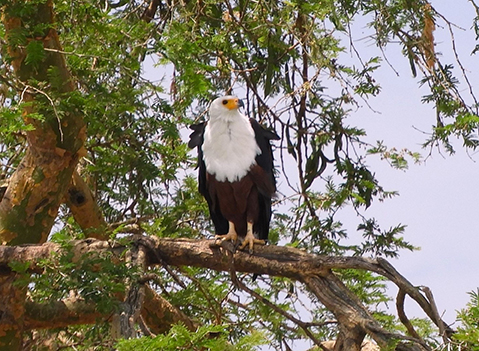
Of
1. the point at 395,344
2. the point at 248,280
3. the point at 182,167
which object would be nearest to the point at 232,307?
the point at 248,280

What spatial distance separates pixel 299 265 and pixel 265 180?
2.49 ft

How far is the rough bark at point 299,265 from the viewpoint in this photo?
2.96 metres

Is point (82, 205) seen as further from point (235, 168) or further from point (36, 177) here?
point (235, 168)

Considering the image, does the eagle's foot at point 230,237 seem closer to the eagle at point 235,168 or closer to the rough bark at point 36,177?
the eagle at point 235,168

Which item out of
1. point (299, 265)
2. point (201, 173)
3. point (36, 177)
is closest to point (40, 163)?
point (36, 177)

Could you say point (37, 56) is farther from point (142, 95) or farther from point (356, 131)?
point (356, 131)

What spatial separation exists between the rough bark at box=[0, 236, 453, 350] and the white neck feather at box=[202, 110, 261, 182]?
0.49 meters

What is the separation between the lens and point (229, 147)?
12.8 feet

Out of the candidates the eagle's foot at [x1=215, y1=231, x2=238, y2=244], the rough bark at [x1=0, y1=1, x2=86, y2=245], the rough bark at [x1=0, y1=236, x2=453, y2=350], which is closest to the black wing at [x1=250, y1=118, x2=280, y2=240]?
the eagle's foot at [x1=215, y1=231, x2=238, y2=244]

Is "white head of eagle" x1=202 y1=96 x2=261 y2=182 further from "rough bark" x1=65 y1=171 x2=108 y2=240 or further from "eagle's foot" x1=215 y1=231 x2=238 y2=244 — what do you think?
"rough bark" x1=65 y1=171 x2=108 y2=240

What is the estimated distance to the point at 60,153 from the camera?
4098 millimetres

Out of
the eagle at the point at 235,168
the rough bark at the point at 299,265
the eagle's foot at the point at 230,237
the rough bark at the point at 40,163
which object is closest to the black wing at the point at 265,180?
the eagle at the point at 235,168

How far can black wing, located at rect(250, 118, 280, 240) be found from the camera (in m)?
3.91

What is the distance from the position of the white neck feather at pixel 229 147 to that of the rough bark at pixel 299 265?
49 cm
